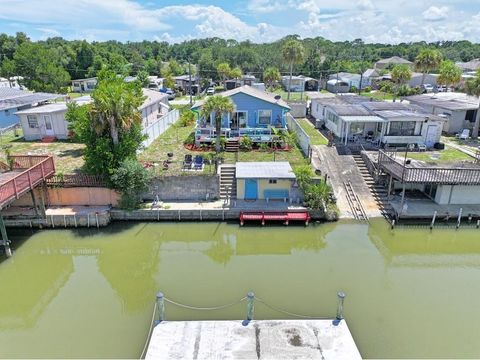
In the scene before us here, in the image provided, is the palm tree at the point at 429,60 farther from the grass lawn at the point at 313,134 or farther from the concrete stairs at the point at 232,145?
the concrete stairs at the point at 232,145

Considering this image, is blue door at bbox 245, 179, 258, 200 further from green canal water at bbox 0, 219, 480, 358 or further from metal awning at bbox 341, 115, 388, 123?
metal awning at bbox 341, 115, 388, 123

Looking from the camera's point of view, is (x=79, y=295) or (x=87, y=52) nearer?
(x=79, y=295)

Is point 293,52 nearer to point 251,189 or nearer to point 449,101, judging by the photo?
point 449,101

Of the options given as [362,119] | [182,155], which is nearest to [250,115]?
[182,155]

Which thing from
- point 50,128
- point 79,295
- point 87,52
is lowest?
point 79,295

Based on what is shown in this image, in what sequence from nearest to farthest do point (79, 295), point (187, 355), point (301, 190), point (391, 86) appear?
point (187, 355) → point (79, 295) → point (301, 190) → point (391, 86)

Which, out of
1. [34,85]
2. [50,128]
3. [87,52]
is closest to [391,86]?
[50,128]

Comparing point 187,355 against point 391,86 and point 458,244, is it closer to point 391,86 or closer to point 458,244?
point 458,244
